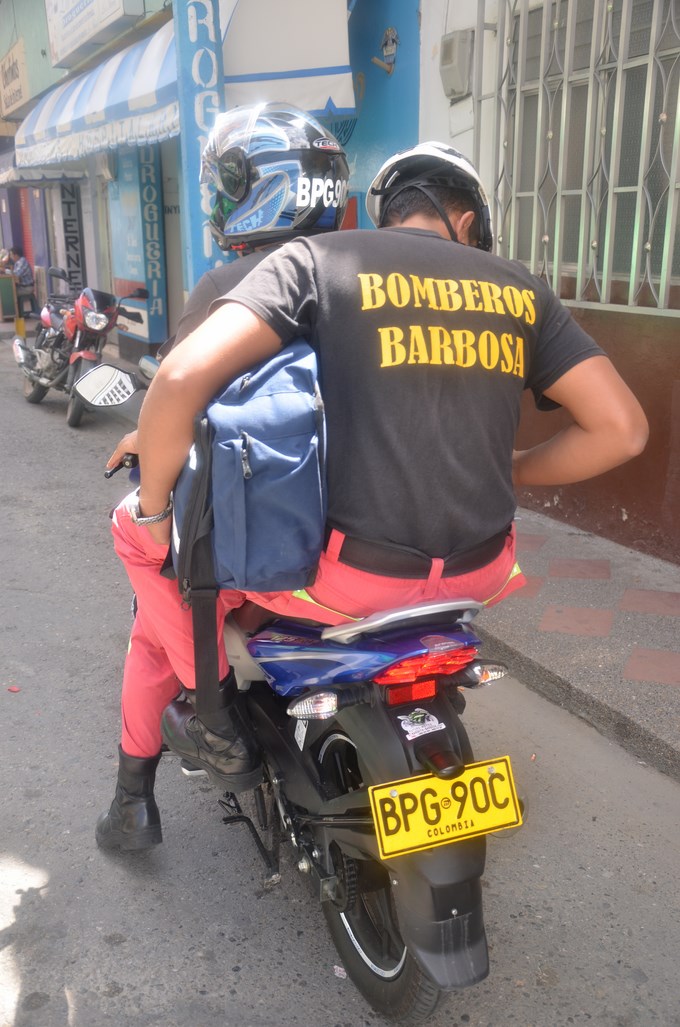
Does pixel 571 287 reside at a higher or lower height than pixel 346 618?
higher

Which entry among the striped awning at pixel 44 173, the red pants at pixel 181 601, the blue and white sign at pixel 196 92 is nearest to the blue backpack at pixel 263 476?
the red pants at pixel 181 601

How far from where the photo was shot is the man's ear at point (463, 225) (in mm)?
2095

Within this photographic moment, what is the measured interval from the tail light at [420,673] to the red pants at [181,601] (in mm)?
139

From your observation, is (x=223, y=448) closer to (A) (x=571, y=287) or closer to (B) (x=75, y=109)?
(A) (x=571, y=287)

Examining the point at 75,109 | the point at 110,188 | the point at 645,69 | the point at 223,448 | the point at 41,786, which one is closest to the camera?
the point at 223,448

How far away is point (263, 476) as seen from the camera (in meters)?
1.71

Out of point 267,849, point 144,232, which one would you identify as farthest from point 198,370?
point 144,232

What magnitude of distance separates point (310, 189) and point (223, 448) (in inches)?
37.6

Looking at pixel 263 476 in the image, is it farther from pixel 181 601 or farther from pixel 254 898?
pixel 254 898

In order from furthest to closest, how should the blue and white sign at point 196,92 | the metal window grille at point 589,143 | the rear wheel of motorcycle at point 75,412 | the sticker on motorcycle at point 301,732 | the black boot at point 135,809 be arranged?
the rear wheel of motorcycle at point 75,412 < the blue and white sign at point 196,92 < the metal window grille at point 589,143 < the black boot at point 135,809 < the sticker on motorcycle at point 301,732

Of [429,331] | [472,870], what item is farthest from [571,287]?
[472,870]

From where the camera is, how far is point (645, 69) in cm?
441

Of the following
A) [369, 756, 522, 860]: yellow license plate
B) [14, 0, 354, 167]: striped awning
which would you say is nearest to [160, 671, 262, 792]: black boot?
[369, 756, 522, 860]: yellow license plate

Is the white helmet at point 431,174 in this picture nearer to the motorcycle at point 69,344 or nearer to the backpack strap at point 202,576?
the backpack strap at point 202,576
